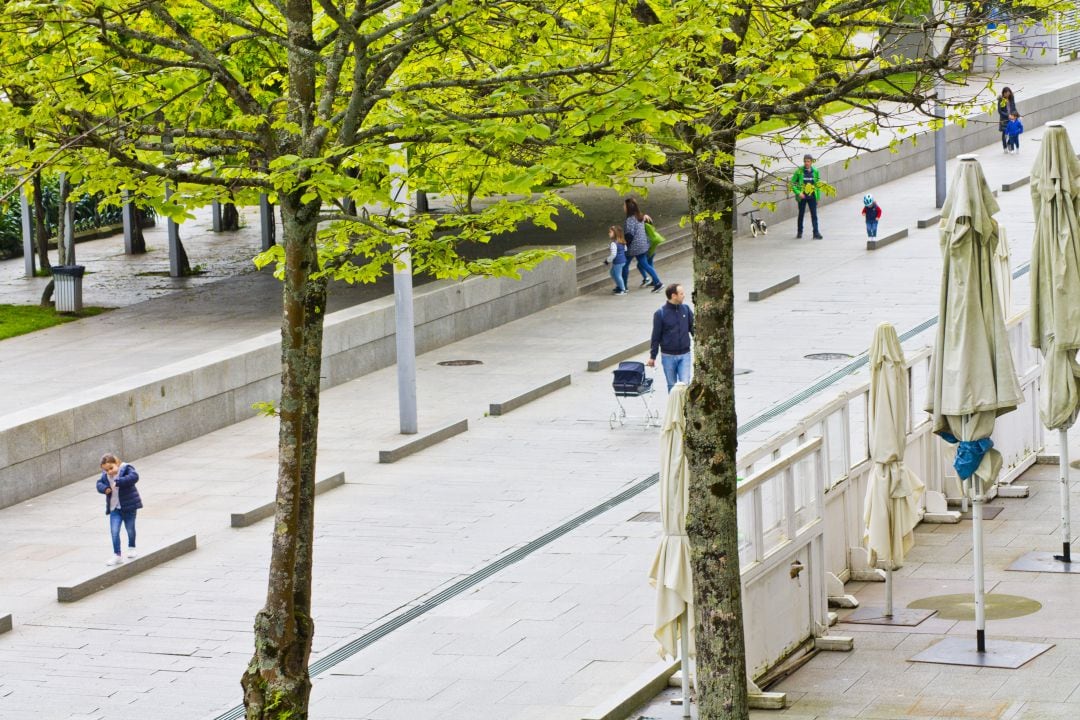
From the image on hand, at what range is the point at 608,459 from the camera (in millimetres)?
20219

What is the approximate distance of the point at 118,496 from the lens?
16.0m

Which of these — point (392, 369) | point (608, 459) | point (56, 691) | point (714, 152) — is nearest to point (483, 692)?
point (56, 691)

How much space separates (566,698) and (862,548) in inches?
151

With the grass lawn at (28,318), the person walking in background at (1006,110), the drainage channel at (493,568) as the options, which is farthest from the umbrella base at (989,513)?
the person walking in background at (1006,110)

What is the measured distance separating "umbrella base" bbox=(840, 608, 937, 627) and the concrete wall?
23.2 metres

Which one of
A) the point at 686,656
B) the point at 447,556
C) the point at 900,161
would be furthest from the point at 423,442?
the point at 900,161

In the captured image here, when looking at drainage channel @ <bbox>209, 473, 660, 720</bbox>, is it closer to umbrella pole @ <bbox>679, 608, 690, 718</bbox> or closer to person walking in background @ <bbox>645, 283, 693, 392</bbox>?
person walking in background @ <bbox>645, 283, 693, 392</bbox>

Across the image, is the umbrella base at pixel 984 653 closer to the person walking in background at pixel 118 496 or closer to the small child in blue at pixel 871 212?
the person walking in background at pixel 118 496

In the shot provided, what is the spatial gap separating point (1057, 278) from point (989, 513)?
11.4ft

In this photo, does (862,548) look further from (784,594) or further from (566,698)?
(566,698)

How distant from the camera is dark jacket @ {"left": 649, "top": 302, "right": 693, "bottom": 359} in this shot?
2130 centimetres

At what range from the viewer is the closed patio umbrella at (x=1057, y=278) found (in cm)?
1423

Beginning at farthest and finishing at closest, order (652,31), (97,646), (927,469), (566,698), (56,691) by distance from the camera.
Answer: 1. (927,469)
2. (97,646)
3. (56,691)
4. (566,698)
5. (652,31)

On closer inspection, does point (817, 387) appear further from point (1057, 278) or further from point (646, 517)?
point (1057, 278)
